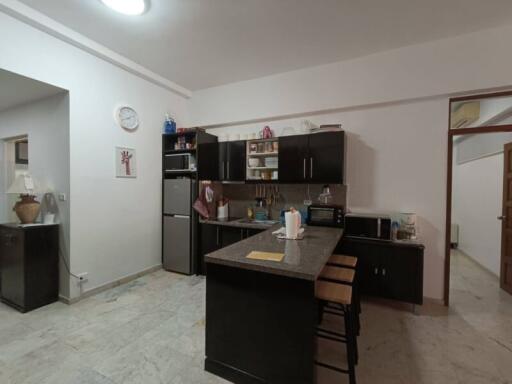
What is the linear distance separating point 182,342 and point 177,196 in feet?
6.98

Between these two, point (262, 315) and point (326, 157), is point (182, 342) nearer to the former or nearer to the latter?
point (262, 315)

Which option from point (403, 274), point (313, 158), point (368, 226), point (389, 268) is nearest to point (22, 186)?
point (313, 158)

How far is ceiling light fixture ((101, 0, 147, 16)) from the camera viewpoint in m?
2.15

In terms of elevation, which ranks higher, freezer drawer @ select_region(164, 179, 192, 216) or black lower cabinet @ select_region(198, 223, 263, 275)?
freezer drawer @ select_region(164, 179, 192, 216)

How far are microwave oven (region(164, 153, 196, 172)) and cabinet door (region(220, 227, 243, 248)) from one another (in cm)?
107

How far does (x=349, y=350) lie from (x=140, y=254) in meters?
3.09

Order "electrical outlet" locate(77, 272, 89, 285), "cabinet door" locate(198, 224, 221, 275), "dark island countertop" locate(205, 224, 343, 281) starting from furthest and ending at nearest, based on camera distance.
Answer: "cabinet door" locate(198, 224, 221, 275), "electrical outlet" locate(77, 272, 89, 285), "dark island countertop" locate(205, 224, 343, 281)

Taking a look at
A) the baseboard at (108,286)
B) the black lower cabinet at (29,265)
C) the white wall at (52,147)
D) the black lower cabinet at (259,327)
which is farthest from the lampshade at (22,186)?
the black lower cabinet at (259,327)

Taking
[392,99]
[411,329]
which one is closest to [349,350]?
[411,329]

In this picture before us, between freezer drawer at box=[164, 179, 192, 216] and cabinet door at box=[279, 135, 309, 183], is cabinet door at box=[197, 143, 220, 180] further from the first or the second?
cabinet door at box=[279, 135, 309, 183]

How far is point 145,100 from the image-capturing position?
3.62 m

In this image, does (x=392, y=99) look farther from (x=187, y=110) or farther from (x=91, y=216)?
(x=91, y=216)

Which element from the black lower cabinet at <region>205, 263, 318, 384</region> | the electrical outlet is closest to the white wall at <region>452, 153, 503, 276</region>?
the black lower cabinet at <region>205, 263, 318, 384</region>

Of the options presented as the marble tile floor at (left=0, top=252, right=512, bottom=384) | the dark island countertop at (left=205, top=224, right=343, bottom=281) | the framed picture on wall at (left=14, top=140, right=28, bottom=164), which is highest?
the framed picture on wall at (left=14, top=140, right=28, bottom=164)
